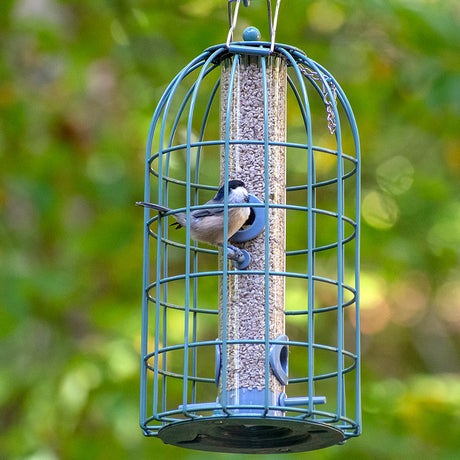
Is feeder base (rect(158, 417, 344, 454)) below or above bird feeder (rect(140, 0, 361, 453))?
below

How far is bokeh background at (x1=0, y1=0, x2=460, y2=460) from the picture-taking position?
8.72 metres

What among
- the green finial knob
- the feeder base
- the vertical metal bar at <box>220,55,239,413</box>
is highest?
the green finial knob

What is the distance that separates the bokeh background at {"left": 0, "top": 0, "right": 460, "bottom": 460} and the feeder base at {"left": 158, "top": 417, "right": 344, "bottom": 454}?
2.81 meters

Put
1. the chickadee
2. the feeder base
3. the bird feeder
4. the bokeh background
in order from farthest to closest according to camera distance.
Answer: the bokeh background → the chickadee → the bird feeder → the feeder base

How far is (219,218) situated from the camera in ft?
17.2

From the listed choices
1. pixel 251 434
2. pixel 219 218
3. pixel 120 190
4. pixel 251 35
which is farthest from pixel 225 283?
pixel 120 190

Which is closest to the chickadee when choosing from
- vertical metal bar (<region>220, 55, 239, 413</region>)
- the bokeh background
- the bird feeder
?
the bird feeder

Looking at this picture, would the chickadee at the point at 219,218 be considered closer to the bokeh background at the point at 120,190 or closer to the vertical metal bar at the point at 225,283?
the vertical metal bar at the point at 225,283

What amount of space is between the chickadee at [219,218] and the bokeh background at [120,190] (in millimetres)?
3163

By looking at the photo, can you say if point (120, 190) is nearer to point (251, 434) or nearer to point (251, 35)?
point (251, 35)

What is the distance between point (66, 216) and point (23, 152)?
0.94 metres

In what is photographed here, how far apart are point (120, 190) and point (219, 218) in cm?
451

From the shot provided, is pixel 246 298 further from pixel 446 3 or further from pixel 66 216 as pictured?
pixel 66 216

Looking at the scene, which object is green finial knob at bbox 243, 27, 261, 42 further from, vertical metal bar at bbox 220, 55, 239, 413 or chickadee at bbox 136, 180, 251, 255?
chickadee at bbox 136, 180, 251, 255
